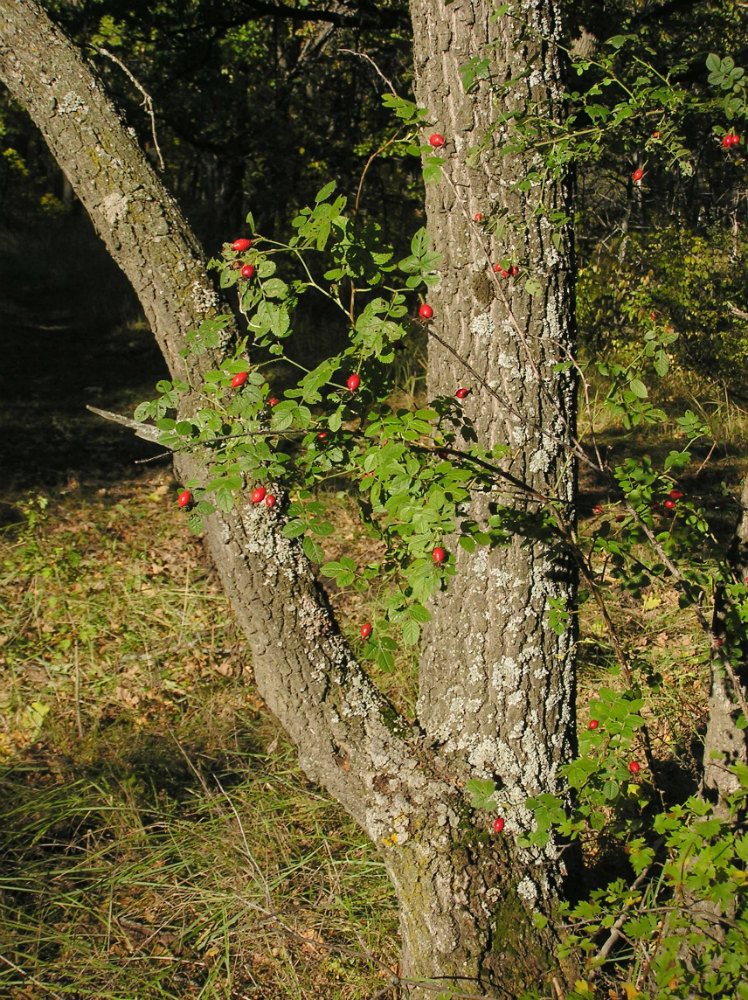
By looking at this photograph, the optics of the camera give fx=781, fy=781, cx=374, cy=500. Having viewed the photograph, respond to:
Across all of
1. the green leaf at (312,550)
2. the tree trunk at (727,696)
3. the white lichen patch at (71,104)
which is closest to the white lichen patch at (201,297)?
the white lichen patch at (71,104)

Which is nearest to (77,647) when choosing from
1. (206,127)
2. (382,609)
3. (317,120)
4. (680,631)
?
(382,609)

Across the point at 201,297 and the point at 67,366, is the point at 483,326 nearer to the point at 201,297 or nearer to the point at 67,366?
the point at 201,297

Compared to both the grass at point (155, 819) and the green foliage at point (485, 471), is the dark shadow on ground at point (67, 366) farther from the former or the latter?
the green foliage at point (485, 471)

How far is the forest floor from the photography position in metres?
2.29

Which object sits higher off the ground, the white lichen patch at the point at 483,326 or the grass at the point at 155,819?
the white lichen patch at the point at 483,326

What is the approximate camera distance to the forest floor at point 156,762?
2289mm

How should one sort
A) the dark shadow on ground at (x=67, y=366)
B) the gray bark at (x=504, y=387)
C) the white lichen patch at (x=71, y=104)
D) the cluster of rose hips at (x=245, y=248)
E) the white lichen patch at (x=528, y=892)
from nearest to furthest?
the cluster of rose hips at (x=245, y=248) < the gray bark at (x=504, y=387) < the white lichen patch at (x=528, y=892) < the white lichen patch at (x=71, y=104) < the dark shadow on ground at (x=67, y=366)

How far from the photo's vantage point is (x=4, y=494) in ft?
15.8

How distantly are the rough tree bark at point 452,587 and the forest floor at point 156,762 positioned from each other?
0.78 ft

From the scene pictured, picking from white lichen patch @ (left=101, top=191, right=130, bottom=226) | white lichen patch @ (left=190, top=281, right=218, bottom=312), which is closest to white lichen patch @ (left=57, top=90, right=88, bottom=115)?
white lichen patch @ (left=101, top=191, right=130, bottom=226)

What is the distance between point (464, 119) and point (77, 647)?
2.94m

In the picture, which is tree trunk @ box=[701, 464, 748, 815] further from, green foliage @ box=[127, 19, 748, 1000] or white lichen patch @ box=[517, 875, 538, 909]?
white lichen patch @ box=[517, 875, 538, 909]

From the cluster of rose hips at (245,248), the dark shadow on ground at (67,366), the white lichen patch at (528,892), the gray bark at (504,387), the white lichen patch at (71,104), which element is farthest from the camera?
the dark shadow on ground at (67,366)

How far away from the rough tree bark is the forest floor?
24 centimetres
